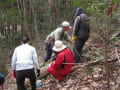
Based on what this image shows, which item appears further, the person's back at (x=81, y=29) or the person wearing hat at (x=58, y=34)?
the person wearing hat at (x=58, y=34)

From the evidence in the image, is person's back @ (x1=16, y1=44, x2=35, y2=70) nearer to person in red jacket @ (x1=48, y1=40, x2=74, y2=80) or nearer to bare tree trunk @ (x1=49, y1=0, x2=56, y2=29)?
person in red jacket @ (x1=48, y1=40, x2=74, y2=80)

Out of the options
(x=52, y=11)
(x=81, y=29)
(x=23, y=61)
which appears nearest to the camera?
(x=23, y=61)

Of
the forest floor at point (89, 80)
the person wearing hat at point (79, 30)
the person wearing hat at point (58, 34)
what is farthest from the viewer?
the person wearing hat at point (58, 34)

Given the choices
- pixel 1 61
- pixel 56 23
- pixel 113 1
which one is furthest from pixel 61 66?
pixel 56 23

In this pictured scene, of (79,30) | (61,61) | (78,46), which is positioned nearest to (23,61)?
(61,61)

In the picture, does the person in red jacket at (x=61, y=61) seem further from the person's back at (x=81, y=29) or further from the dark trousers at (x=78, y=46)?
the person's back at (x=81, y=29)

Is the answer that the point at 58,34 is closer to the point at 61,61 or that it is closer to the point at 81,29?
the point at 81,29

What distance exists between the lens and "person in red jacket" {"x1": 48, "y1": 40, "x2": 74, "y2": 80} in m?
4.69

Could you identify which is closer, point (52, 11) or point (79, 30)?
point (79, 30)

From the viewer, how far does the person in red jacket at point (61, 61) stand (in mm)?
4691

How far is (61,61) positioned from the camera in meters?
4.68

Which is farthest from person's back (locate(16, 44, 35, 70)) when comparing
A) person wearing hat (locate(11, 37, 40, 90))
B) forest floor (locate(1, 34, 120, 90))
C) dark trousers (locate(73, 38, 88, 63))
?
dark trousers (locate(73, 38, 88, 63))

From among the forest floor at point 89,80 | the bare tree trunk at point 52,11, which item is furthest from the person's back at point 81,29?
the bare tree trunk at point 52,11

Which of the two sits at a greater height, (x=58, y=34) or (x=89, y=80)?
(x=58, y=34)
